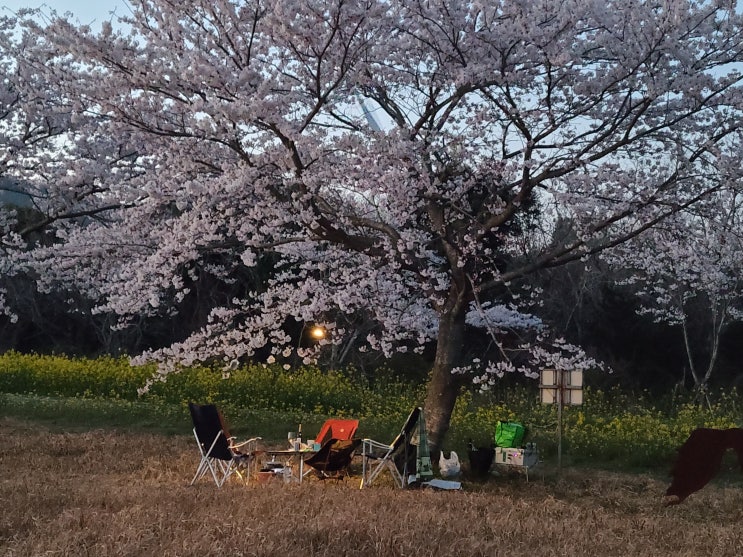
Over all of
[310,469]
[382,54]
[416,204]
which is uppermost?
[382,54]

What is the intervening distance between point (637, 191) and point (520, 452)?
2.69 m

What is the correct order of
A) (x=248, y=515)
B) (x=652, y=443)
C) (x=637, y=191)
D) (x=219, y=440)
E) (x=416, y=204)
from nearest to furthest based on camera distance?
(x=248, y=515) → (x=219, y=440) → (x=637, y=191) → (x=416, y=204) → (x=652, y=443)

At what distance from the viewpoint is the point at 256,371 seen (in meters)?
14.2

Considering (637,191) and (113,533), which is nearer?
(113,533)

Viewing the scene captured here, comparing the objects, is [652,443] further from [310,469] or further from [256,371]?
[256,371]

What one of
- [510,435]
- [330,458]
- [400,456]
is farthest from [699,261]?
[330,458]

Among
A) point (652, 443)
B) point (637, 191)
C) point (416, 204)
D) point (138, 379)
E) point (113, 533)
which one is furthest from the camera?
point (138, 379)

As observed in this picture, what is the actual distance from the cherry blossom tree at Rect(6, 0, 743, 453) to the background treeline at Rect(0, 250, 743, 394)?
8.61 m

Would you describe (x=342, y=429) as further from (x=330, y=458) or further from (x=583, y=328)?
(x=583, y=328)

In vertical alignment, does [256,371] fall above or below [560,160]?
below

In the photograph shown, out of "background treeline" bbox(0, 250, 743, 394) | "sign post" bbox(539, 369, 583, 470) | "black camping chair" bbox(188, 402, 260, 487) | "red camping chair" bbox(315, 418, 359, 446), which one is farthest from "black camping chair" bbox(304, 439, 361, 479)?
"background treeline" bbox(0, 250, 743, 394)

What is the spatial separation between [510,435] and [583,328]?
10.5m

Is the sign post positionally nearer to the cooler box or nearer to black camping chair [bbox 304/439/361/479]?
the cooler box

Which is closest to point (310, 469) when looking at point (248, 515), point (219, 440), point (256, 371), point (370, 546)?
point (219, 440)
